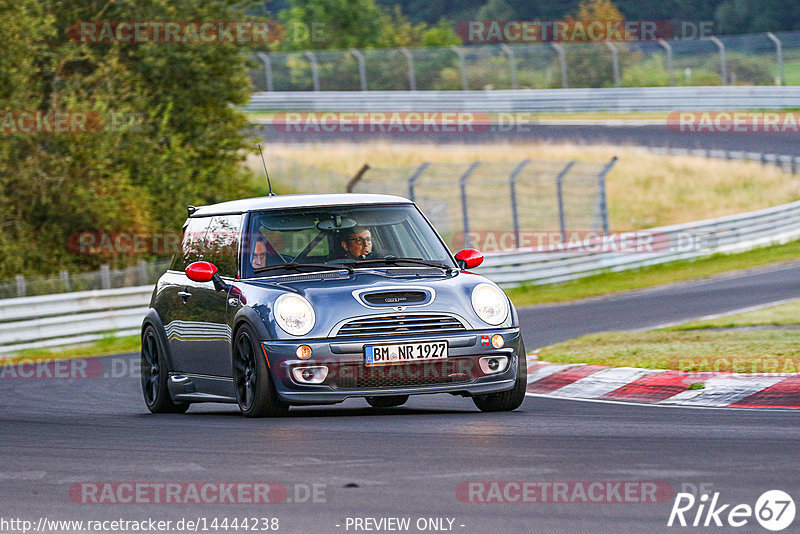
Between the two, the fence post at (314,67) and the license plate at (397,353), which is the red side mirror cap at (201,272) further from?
the fence post at (314,67)

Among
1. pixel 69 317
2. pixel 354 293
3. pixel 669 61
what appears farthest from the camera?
pixel 669 61

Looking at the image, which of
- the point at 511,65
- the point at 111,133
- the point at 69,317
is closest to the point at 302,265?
the point at 69,317

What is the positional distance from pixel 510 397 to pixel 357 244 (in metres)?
1.57

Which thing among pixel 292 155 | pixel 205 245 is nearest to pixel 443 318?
pixel 205 245

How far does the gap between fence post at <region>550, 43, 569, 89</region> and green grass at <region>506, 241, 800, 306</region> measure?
16.5 m

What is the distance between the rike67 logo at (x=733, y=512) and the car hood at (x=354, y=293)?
362 centimetres

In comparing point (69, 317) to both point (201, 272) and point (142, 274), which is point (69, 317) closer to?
point (142, 274)

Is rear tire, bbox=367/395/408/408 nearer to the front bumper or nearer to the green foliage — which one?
the front bumper

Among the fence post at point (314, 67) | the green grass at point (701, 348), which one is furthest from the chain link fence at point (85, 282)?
the fence post at point (314, 67)

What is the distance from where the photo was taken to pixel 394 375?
905 cm

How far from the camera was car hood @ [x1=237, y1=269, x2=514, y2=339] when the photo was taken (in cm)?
907

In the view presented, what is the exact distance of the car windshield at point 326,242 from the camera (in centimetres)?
992

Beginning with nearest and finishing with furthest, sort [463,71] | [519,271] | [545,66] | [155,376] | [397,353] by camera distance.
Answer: [397,353]
[155,376]
[519,271]
[545,66]
[463,71]

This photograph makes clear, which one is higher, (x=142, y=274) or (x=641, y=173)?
(x=142, y=274)
